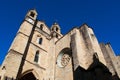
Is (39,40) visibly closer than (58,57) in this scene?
No

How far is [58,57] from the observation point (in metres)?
13.5

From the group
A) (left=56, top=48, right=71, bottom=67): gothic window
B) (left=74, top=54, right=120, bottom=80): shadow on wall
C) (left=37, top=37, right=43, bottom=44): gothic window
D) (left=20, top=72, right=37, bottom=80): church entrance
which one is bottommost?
(left=74, top=54, right=120, bottom=80): shadow on wall

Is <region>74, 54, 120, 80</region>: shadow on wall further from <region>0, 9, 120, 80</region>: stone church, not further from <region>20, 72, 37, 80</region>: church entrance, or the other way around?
<region>20, 72, 37, 80</region>: church entrance

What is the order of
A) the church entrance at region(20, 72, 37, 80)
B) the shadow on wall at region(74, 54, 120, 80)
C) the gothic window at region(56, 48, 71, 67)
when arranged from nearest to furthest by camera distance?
1. the shadow on wall at region(74, 54, 120, 80)
2. the gothic window at region(56, 48, 71, 67)
3. the church entrance at region(20, 72, 37, 80)

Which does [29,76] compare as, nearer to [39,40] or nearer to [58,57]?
[58,57]

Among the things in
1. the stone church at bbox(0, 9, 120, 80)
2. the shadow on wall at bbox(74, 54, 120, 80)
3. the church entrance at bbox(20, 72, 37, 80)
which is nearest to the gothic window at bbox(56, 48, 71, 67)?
the stone church at bbox(0, 9, 120, 80)

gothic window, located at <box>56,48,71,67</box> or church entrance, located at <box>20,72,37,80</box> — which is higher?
gothic window, located at <box>56,48,71,67</box>

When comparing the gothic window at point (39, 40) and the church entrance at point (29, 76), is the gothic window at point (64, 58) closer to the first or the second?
the church entrance at point (29, 76)

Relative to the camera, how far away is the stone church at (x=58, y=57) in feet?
29.0

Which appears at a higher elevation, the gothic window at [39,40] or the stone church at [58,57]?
the gothic window at [39,40]

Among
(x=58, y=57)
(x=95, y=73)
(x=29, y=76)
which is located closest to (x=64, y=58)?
(x=58, y=57)

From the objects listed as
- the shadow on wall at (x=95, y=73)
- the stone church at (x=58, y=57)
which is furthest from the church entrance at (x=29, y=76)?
the shadow on wall at (x=95, y=73)

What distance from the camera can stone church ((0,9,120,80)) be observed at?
29.0 feet

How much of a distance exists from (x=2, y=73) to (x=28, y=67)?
331cm
